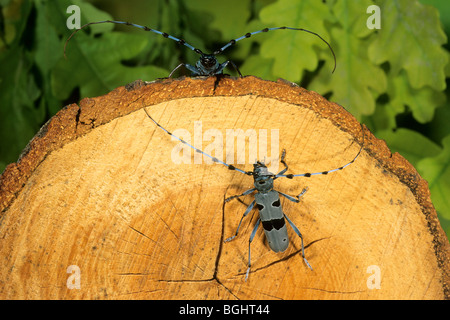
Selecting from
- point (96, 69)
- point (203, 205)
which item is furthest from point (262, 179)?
point (96, 69)

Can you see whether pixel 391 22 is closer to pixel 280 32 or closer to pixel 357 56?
pixel 357 56

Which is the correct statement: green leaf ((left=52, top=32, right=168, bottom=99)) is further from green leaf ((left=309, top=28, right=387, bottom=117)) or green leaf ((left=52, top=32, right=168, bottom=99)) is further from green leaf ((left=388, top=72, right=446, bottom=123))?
green leaf ((left=388, top=72, right=446, bottom=123))

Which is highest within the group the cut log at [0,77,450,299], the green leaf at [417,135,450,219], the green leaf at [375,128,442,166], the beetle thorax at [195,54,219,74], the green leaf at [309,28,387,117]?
the green leaf at [309,28,387,117]

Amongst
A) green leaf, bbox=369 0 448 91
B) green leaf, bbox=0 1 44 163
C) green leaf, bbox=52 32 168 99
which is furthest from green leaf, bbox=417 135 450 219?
green leaf, bbox=0 1 44 163

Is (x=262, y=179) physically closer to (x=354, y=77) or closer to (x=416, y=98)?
(x=354, y=77)

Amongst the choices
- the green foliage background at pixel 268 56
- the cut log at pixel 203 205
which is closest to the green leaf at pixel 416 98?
the green foliage background at pixel 268 56
